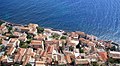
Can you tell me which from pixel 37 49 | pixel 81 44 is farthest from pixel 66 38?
pixel 37 49

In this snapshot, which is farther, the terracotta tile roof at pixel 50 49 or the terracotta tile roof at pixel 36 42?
Answer: the terracotta tile roof at pixel 36 42

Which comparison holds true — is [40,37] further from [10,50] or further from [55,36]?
[10,50]

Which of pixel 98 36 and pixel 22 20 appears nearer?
pixel 98 36

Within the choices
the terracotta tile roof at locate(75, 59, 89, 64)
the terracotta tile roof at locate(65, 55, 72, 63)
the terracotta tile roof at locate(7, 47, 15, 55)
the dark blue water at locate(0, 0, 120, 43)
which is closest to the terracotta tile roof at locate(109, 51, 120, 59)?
the terracotta tile roof at locate(75, 59, 89, 64)

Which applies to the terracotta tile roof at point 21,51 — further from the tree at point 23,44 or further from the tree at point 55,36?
the tree at point 55,36

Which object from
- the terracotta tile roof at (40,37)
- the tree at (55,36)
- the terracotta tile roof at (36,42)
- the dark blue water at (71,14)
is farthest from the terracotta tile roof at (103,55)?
the terracotta tile roof at (40,37)

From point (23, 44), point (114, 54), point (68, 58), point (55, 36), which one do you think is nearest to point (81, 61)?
point (68, 58)

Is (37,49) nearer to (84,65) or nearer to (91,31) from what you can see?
(84,65)
